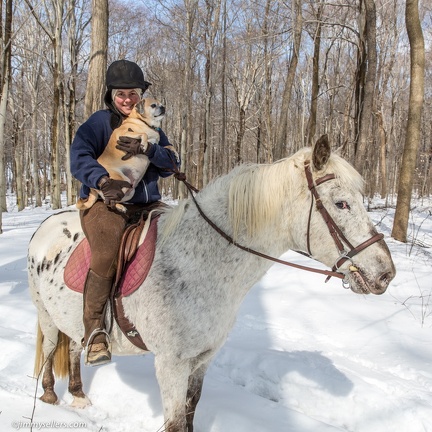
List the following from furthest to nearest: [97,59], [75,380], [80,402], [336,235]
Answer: [97,59] < [75,380] < [80,402] < [336,235]

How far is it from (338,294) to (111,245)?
14.4 ft

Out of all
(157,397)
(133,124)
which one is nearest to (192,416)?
(157,397)

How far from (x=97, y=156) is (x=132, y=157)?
35 centimetres

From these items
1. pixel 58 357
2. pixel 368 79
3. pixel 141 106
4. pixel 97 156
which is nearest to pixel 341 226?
pixel 141 106

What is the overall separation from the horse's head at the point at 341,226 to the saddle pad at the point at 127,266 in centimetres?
101

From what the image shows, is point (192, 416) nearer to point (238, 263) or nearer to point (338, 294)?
point (238, 263)

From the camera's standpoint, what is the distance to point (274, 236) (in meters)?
2.29

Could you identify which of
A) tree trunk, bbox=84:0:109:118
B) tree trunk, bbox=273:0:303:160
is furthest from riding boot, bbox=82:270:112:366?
tree trunk, bbox=273:0:303:160

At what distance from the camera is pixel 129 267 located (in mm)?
2391

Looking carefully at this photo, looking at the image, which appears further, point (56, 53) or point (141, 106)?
point (56, 53)

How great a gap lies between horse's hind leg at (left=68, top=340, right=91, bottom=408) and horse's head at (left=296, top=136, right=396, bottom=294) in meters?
2.42

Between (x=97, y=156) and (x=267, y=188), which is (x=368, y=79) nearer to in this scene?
(x=267, y=188)

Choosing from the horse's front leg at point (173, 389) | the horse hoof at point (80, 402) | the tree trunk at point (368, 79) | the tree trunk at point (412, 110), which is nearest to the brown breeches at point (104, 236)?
the horse's front leg at point (173, 389)

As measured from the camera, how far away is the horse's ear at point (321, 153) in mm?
2045
